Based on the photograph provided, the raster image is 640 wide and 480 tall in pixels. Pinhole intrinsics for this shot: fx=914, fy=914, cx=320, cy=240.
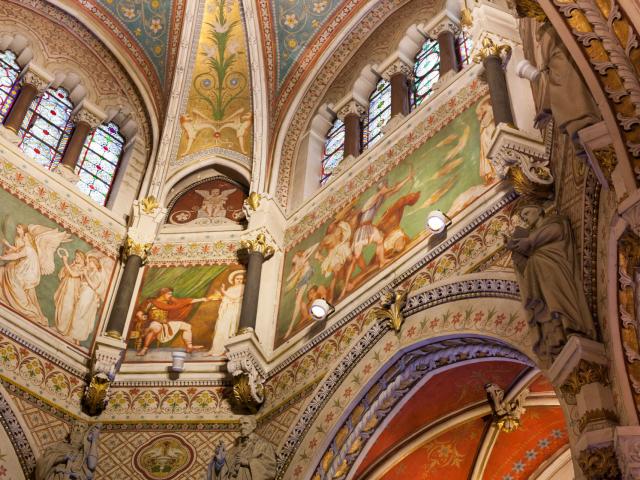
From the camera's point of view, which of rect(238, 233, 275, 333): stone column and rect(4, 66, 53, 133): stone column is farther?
rect(4, 66, 53, 133): stone column

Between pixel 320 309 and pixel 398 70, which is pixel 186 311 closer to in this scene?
pixel 320 309

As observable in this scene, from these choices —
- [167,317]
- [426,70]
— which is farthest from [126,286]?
[426,70]

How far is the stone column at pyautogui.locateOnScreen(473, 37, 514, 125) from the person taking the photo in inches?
367

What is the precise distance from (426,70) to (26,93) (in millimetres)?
5857

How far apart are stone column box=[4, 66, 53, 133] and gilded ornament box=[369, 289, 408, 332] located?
20.3 feet

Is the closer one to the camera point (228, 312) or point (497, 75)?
point (497, 75)

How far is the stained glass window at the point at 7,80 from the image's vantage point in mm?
13164

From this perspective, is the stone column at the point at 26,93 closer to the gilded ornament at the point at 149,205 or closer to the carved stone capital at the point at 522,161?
the gilded ornament at the point at 149,205

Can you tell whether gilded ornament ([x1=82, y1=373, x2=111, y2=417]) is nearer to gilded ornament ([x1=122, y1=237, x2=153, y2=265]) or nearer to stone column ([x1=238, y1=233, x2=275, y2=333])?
stone column ([x1=238, y1=233, x2=275, y2=333])

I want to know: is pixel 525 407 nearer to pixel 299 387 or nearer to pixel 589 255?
pixel 299 387

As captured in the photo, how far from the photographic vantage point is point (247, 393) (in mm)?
10281

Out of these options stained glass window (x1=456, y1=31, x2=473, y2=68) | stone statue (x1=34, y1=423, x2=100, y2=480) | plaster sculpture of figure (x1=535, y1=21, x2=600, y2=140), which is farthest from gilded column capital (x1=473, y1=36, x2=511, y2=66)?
stone statue (x1=34, y1=423, x2=100, y2=480)

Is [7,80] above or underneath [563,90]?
above

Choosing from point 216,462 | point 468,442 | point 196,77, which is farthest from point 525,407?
point 196,77
